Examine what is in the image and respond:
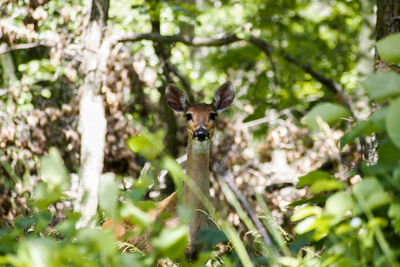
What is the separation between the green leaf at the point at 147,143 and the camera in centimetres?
177

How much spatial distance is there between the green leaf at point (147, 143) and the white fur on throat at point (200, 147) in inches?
161

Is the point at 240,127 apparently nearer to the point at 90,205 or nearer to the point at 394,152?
the point at 90,205

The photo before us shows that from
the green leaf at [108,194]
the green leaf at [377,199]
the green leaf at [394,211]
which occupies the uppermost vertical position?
the green leaf at [108,194]

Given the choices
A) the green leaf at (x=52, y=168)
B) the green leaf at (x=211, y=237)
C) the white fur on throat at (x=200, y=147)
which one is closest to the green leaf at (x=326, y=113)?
the green leaf at (x=211, y=237)

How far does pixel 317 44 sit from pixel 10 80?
5.94m

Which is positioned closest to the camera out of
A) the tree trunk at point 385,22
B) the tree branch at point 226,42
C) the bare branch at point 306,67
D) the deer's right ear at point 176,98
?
the tree trunk at point 385,22

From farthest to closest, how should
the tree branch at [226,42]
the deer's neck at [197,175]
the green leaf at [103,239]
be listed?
the tree branch at [226,42] < the deer's neck at [197,175] < the green leaf at [103,239]

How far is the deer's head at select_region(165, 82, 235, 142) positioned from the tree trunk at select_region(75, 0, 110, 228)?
79 centimetres

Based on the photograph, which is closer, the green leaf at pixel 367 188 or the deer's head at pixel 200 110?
the green leaf at pixel 367 188

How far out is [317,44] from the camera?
474 inches

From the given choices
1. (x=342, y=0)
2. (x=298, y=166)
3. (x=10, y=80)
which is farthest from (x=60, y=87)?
(x=342, y=0)

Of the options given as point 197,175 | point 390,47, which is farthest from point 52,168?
point 197,175

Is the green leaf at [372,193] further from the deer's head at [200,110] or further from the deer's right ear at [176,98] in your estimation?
the deer's right ear at [176,98]

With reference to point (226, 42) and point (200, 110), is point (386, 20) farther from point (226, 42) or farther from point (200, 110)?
point (226, 42)
